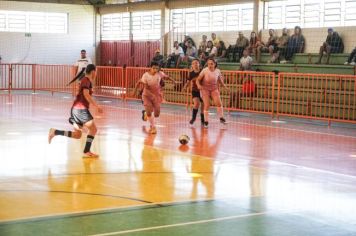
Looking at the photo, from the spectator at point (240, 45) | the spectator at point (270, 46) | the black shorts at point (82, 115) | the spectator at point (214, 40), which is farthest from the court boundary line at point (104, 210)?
the spectator at point (214, 40)

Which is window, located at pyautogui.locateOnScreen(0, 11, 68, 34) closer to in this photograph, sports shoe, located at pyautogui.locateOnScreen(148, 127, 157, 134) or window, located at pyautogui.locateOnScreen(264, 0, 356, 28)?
window, located at pyautogui.locateOnScreen(264, 0, 356, 28)

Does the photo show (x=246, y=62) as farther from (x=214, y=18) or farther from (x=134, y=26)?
(x=134, y=26)

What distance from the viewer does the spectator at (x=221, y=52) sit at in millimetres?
28797

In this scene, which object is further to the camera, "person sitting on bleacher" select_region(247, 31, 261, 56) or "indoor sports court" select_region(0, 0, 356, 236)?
"person sitting on bleacher" select_region(247, 31, 261, 56)

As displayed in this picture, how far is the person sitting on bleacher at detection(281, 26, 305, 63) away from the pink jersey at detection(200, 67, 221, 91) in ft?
26.0

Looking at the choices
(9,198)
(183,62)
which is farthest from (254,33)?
(9,198)

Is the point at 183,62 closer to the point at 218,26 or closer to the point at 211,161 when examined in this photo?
the point at 218,26

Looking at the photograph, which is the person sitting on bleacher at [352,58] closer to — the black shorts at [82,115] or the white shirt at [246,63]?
the white shirt at [246,63]

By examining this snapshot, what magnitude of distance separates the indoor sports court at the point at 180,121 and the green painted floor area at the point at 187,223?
25 millimetres

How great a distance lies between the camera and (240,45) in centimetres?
2828

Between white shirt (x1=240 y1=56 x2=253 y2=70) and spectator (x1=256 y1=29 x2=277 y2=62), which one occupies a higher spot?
spectator (x1=256 y1=29 x2=277 y2=62)

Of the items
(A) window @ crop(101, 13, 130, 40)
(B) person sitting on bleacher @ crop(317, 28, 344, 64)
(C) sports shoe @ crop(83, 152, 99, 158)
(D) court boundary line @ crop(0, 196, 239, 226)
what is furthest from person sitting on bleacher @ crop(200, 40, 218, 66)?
(D) court boundary line @ crop(0, 196, 239, 226)

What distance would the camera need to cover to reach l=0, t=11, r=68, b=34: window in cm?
3697

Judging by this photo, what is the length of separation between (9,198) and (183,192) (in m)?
2.40
